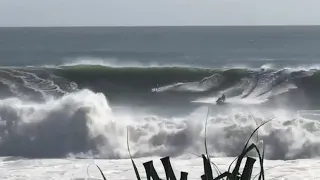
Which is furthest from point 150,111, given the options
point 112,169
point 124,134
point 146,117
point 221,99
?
point 112,169

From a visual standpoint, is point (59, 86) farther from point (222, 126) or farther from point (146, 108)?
point (222, 126)

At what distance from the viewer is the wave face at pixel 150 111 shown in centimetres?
575

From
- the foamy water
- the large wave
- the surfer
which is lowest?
the foamy water

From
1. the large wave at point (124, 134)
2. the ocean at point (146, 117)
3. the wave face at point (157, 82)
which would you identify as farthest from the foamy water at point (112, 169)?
the wave face at point (157, 82)

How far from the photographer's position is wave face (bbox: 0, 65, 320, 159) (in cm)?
575

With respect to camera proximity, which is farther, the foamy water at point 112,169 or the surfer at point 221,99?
the surfer at point 221,99

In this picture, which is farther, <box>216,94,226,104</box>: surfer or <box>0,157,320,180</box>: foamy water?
<box>216,94,226,104</box>: surfer

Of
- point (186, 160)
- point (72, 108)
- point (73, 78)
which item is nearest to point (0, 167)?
point (186, 160)

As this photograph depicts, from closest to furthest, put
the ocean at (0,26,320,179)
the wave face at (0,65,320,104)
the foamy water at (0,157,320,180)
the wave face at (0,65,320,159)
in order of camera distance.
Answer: the foamy water at (0,157,320,180), the ocean at (0,26,320,179), the wave face at (0,65,320,159), the wave face at (0,65,320,104)

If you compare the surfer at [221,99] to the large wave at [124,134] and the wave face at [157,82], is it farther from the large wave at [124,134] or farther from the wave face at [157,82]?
the large wave at [124,134]

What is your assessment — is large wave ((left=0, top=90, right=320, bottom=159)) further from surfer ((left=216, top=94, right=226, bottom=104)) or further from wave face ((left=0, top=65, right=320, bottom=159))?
surfer ((left=216, top=94, right=226, bottom=104))

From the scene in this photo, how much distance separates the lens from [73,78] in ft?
29.9

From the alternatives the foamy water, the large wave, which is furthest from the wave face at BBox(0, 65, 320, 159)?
the foamy water

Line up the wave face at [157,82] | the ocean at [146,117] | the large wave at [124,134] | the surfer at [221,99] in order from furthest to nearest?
the wave face at [157,82] < the surfer at [221,99] < the large wave at [124,134] < the ocean at [146,117]
